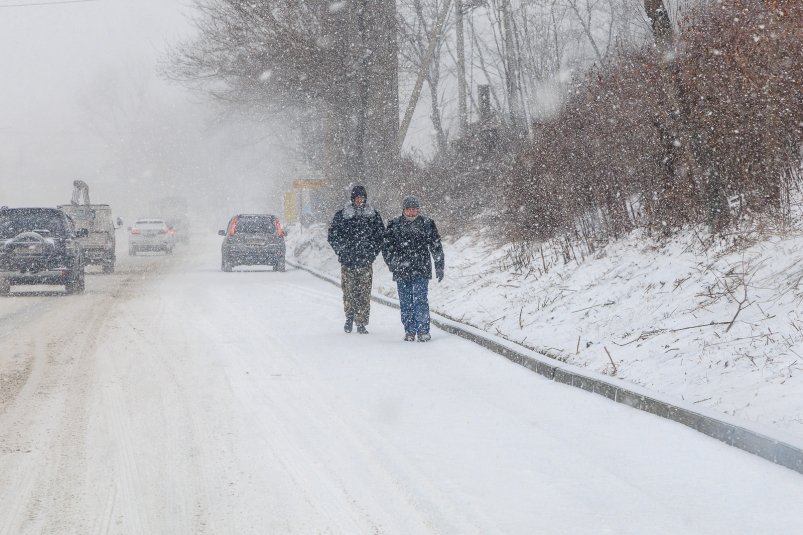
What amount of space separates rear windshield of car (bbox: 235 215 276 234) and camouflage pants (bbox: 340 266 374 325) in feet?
55.3

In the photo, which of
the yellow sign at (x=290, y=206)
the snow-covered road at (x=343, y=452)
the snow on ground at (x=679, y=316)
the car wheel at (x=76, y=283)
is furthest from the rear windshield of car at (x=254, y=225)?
the snow-covered road at (x=343, y=452)

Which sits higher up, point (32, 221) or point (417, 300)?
point (32, 221)

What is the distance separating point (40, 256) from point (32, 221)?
163cm

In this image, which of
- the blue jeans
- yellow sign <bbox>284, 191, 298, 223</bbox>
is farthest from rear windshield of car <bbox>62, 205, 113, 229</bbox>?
the blue jeans

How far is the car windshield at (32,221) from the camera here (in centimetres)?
2159

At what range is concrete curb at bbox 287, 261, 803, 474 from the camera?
5.93 metres

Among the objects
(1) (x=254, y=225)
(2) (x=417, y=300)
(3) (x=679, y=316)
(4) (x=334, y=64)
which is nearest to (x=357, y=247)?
(2) (x=417, y=300)

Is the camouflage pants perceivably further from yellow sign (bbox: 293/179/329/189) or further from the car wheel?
yellow sign (bbox: 293/179/329/189)

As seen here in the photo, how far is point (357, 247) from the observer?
1323cm

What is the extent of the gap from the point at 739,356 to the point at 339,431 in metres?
3.21

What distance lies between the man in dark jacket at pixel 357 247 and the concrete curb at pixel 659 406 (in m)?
2.12

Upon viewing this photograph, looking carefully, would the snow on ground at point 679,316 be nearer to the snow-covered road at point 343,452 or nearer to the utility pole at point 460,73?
the snow-covered road at point 343,452

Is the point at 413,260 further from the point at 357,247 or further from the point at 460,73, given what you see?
the point at 460,73

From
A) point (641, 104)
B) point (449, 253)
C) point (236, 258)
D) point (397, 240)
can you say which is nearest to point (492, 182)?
point (449, 253)
